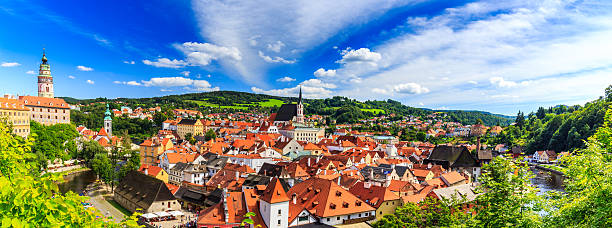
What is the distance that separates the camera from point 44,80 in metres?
74.9

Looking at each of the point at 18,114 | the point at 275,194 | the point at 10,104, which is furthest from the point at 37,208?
the point at 10,104

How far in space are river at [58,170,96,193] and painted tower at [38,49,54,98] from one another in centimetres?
4043

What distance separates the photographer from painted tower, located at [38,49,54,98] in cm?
7450

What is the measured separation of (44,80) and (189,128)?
34910mm

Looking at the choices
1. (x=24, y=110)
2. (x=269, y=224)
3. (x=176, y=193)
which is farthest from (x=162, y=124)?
(x=269, y=224)

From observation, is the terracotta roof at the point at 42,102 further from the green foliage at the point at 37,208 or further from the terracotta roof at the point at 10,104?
the green foliage at the point at 37,208

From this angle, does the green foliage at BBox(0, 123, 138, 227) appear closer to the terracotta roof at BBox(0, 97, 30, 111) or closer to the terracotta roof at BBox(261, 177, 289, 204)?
the terracotta roof at BBox(261, 177, 289, 204)

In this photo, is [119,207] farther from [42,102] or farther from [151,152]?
[42,102]

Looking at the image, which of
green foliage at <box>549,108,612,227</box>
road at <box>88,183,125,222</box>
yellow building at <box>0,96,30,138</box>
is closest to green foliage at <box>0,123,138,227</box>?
green foliage at <box>549,108,612,227</box>

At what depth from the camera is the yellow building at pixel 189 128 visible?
9231cm

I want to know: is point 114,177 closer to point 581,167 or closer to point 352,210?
point 352,210

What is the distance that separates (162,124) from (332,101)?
115656mm

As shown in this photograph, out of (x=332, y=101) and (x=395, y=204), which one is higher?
(x=332, y=101)

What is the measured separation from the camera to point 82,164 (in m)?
53.5
